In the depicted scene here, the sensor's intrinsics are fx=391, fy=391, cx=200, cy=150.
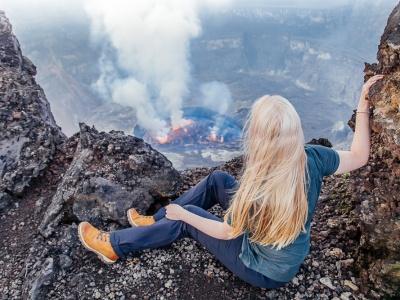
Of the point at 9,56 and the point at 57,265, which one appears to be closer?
the point at 57,265

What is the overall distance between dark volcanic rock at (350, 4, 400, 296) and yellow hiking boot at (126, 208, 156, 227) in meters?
2.59

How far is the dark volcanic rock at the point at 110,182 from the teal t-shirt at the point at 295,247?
2.18m

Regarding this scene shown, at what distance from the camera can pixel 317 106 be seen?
11756 centimetres

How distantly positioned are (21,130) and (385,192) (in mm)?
6085

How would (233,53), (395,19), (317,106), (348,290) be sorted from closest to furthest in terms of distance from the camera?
(348,290) < (395,19) < (317,106) < (233,53)

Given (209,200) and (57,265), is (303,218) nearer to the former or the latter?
(209,200)

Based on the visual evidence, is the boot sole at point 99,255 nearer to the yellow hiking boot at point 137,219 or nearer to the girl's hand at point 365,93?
the yellow hiking boot at point 137,219

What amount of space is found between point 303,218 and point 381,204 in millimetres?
1408

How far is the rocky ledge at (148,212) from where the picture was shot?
440 centimetres

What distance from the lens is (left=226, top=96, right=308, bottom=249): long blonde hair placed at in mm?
3152

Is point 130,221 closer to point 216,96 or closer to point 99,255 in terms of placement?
point 99,255

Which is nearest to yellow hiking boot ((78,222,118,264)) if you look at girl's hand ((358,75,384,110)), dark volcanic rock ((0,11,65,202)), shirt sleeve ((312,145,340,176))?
dark volcanic rock ((0,11,65,202))

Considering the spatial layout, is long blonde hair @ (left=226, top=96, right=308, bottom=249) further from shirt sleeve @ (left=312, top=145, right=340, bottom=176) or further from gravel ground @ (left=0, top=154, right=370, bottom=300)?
gravel ground @ (left=0, top=154, right=370, bottom=300)

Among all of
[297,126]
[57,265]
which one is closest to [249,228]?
[297,126]
